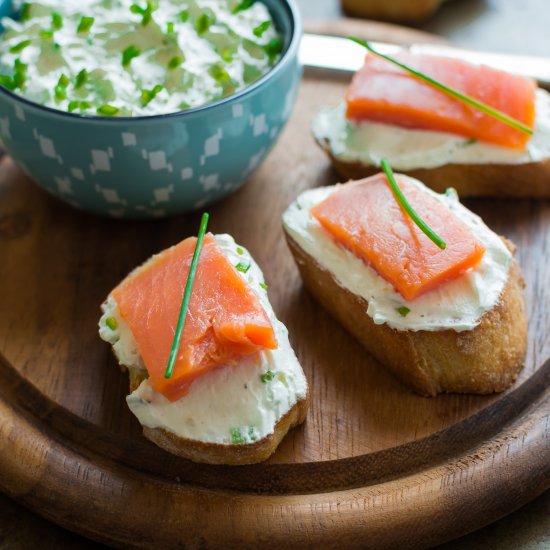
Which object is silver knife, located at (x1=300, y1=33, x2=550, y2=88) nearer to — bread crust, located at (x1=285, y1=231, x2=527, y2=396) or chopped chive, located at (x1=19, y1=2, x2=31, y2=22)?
chopped chive, located at (x1=19, y1=2, x2=31, y2=22)

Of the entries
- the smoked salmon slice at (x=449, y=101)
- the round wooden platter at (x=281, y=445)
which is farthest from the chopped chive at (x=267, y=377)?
the smoked salmon slice at (x=449, y=101)

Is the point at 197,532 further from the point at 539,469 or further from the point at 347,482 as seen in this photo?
the point at 539,469

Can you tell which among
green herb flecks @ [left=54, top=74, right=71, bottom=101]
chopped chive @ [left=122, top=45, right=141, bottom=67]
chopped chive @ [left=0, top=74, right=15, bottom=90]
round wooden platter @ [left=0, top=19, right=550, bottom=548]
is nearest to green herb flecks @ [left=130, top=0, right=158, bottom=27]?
chopped chive @ [left=122, top=45, right=141, bottom=67]

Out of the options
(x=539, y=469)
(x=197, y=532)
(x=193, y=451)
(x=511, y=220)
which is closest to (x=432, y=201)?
(x=511, y=220)

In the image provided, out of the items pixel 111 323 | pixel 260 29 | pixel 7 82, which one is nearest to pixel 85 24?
pixel 7 82

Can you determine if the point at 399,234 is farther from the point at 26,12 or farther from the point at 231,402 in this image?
the point at 26,12
